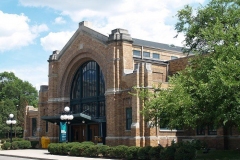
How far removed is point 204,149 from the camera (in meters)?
30.8

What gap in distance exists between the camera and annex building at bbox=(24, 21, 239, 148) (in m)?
33.9

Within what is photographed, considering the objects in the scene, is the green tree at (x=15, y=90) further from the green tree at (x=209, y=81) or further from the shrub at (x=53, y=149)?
the green tree at (x=209, y=81)

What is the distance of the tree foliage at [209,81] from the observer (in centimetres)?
1919

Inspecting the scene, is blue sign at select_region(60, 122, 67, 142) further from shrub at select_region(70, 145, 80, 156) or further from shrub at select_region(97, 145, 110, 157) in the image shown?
shrub at select_region(97, 145, 110, 157)

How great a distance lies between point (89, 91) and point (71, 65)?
3.89 m

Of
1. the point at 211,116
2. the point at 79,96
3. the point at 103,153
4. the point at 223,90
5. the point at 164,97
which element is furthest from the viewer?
the point at 79,96

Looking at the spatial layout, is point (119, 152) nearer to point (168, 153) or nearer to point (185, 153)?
point (168, 153)

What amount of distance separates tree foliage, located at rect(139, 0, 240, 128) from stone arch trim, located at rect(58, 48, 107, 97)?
1480 centimetres

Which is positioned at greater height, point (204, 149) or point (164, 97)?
point (164, 97)

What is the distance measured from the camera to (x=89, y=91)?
42.4 meters

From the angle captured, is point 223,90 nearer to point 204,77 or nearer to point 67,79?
point 204,77

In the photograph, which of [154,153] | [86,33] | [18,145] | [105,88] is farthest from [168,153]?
[18,145]

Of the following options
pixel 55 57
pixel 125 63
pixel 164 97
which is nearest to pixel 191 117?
pixel 164 97

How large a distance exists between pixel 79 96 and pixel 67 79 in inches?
99.8
